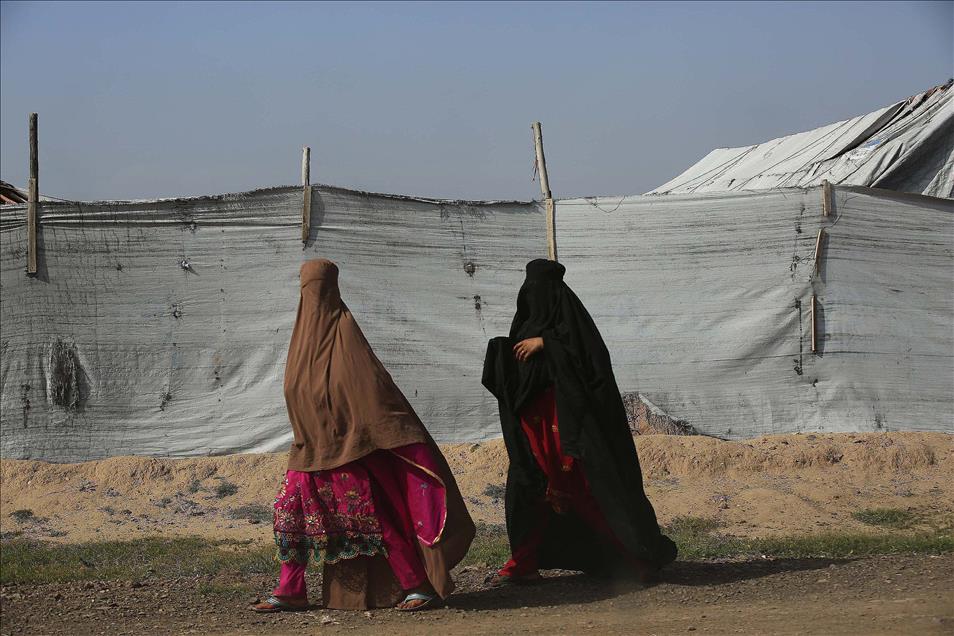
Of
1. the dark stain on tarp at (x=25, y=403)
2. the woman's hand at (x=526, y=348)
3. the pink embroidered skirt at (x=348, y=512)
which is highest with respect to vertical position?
the woman's hand at (x=526, y=348)

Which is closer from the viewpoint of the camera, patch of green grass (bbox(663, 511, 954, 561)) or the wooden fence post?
patch of green grass (bbox(663, 511, 954, 561))

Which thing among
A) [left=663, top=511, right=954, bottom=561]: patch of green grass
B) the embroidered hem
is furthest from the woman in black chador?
[left=663, top=511, right=954, bottom=561]: patch of green grass

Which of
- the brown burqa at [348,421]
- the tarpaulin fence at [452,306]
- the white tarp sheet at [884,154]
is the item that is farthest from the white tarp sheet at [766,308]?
the brown burqa at [348,421]

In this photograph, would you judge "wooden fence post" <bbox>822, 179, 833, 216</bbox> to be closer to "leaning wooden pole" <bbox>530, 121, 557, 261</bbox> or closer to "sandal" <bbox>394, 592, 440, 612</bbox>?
"leaning wooden pole" <bbox>530, 121, 557, 261</bbox>

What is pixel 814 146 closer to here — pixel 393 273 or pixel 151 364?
pixel 393 273

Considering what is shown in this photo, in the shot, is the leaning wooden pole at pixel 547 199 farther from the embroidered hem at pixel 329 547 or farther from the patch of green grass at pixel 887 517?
the embroidered hem at pixel 329 547

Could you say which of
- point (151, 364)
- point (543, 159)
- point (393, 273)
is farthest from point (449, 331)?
point (151, 364)


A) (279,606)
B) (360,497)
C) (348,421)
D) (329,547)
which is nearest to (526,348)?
(348,421)

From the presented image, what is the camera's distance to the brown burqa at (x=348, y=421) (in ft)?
14.3

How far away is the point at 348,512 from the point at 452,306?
13.2 ft

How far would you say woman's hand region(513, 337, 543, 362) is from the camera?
15.7 ft

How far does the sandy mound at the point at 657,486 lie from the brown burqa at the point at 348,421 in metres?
2.52

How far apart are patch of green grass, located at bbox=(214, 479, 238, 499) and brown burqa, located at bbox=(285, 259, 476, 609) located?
10.9ft

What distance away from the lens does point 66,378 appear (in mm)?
7828
